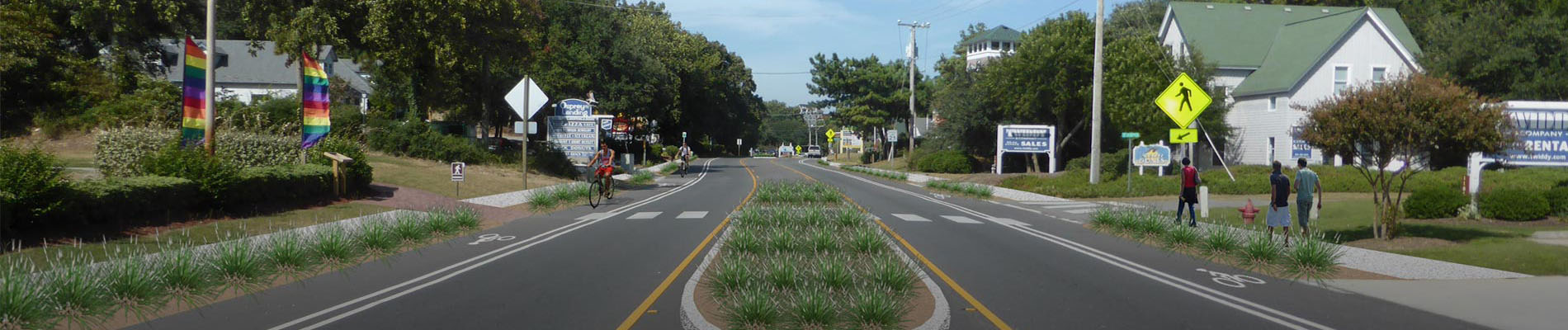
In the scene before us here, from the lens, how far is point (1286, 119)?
4281 centimetres

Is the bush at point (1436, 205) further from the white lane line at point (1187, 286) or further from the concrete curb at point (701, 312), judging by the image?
the concrete curb at point (701, 312)

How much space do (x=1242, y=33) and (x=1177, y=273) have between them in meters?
43.6

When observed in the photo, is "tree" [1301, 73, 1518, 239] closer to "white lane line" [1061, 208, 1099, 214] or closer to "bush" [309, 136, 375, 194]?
"white lane line" [1061, 208, 1099, 214]

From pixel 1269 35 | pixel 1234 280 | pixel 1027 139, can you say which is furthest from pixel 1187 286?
pixel 1269 35

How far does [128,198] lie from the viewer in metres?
13.7

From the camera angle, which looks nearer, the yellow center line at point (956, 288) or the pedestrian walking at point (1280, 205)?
the yellow center line at point (956, 288)

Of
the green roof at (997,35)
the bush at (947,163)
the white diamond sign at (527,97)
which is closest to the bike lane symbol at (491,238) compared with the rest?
the white diamond sign at (527,97)

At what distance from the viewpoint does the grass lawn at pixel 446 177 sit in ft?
87.4

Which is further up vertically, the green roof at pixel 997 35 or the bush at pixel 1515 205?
the green roof at pixel 997 35

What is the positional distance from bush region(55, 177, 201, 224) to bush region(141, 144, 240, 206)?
8.6 inches

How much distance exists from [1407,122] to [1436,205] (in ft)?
21.4

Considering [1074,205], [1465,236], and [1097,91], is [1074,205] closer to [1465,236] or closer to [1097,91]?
[1097,91]

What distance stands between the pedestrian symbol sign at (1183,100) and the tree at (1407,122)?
9767 mm

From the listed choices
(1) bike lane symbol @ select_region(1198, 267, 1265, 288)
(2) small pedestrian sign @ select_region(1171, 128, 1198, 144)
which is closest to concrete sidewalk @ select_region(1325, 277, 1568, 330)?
(1) bike lane symbol @ select_region(1198, 267, 1265, 288)
